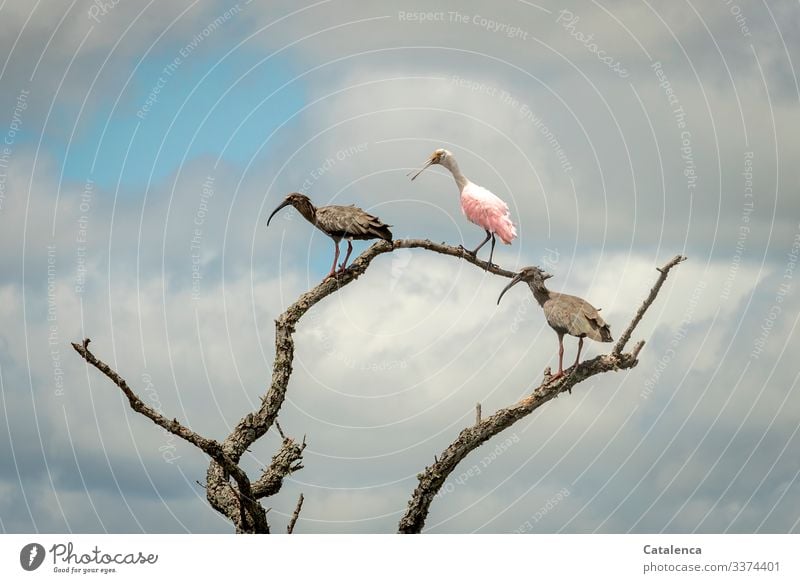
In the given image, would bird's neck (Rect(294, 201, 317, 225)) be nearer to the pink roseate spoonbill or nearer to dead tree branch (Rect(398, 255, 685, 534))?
the pink roseate spoonbill

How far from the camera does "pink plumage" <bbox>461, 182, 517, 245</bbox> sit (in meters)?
22.8

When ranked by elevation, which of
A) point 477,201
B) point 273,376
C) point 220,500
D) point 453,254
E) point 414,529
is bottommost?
point 414,529

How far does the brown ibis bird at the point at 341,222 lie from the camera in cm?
2150

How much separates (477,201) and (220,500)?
8666mm

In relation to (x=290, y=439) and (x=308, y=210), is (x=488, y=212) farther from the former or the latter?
(x=290, y=439)

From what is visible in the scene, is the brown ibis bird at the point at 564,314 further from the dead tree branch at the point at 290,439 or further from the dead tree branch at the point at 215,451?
the dead tree branch at the point at 215,451

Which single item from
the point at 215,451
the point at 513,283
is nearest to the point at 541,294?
the point at 513,283

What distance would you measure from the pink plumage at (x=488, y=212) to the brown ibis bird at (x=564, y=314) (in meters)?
1.31

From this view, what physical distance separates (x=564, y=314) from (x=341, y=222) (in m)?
5.02

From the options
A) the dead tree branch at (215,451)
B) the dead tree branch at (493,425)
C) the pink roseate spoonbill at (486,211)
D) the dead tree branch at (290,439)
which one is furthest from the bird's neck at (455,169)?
the dead tree branch at (215,451)

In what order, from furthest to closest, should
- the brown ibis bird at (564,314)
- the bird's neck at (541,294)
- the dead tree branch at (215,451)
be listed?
1. the bird's neck at (541,294)
2. the brown ibis bird at (564,314)
3. the dead tree branch at (215,451)

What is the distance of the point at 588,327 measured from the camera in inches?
783
